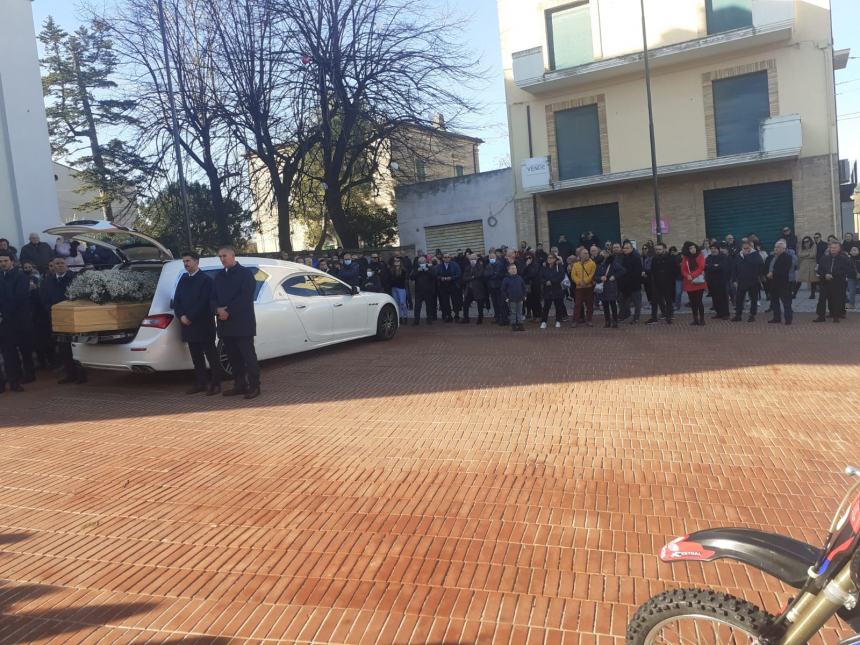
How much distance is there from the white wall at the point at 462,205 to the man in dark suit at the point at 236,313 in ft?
58.3

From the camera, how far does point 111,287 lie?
8.73m

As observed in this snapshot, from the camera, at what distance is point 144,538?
14.3ft

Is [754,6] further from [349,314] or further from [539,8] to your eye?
[349,314]

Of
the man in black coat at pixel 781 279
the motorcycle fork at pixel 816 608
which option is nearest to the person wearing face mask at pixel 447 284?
the man in black coat at pixel 781 279

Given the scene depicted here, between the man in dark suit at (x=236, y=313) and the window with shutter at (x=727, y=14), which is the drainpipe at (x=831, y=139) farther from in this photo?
the man in dark suit at (x=236, y=313)

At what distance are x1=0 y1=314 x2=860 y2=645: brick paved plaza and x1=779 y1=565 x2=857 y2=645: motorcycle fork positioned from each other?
40.6 inches

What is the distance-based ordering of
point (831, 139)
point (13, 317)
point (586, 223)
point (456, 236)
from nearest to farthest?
point (13, 317) → point (831, 139) → point (586, 223) → point (456, 236)

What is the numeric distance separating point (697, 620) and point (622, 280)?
11753mm

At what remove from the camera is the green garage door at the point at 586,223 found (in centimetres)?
2373

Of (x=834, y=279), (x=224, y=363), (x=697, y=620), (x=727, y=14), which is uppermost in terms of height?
(x=727, y=14)

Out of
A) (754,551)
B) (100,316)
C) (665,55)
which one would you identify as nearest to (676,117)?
(665,55)

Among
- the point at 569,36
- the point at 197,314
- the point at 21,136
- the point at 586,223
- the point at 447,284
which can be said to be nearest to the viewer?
the point at 197,314

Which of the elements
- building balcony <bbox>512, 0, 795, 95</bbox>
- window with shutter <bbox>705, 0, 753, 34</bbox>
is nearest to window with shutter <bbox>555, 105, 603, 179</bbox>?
building balcony <bbox>512, 0, 795, 95</bbox>

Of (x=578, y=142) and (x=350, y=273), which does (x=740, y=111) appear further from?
(x=350, y=273)
